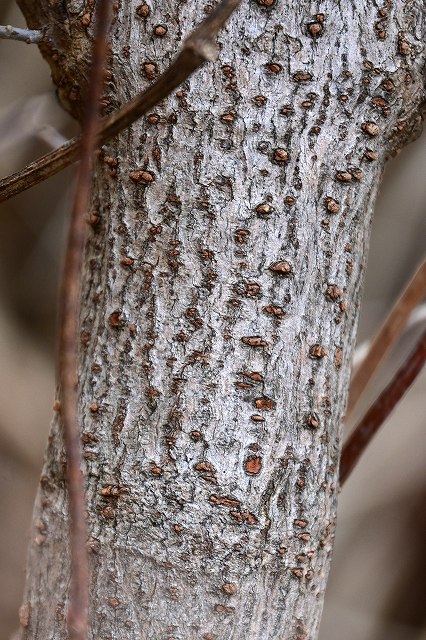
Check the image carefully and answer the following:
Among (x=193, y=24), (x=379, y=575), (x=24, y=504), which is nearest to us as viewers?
(x=193, y=24)

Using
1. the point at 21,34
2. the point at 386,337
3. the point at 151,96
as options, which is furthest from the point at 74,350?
the point at 386,337

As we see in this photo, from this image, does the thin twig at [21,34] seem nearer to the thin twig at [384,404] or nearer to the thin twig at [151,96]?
the thin twig at [151,96]

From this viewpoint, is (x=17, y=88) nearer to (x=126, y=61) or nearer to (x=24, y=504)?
(x=24, y=504)

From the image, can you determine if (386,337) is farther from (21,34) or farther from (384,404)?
(21,34)

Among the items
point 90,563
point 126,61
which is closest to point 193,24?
point 126,61

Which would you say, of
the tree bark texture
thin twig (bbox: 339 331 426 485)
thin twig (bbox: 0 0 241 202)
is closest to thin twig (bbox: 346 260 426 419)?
thin twig (bbox: 339 331 426 485)

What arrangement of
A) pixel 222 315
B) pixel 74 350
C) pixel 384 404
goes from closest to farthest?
1. pixel 74 350
2. pixel 222 315
3. pixel 384 404
